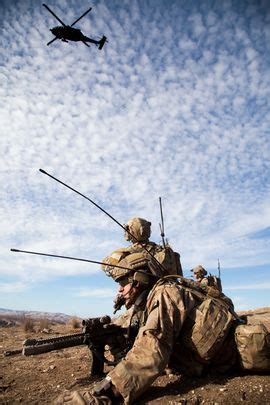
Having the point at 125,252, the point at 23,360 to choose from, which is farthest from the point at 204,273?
the point at 125,252

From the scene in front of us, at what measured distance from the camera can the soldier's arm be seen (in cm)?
293

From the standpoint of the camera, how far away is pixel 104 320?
4.61 metres

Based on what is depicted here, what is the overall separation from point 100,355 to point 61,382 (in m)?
0.87

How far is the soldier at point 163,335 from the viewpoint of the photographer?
9.62 feet

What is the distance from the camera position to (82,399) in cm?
276

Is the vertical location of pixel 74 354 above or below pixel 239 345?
below

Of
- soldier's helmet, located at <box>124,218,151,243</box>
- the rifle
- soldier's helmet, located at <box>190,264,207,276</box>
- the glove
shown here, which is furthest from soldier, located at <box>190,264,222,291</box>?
the glove

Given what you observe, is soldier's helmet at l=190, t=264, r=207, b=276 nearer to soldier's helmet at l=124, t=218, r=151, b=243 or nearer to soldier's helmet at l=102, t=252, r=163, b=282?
soldier's helmet at l=124, t=218, r=151, b=243

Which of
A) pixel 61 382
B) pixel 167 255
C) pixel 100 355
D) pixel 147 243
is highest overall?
pixel 147 243

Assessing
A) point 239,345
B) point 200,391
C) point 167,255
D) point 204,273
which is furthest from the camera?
point 204,273

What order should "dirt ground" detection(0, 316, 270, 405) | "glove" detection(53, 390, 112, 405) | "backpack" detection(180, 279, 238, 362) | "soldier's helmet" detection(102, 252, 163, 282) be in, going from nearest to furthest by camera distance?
"glove" detection(53, 390, 112, 405) < "dirt ground" detection(0, 316, 270, 405) < "backpack" detection(180, 279, 238, 362) < "soldier's helmet" detection(102, 252, 163, 282)

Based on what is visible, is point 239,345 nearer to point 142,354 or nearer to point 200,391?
point 200,391

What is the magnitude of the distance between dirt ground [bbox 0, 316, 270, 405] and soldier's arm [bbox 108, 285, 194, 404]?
1.28 feet

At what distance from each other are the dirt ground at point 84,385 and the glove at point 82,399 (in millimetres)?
525
